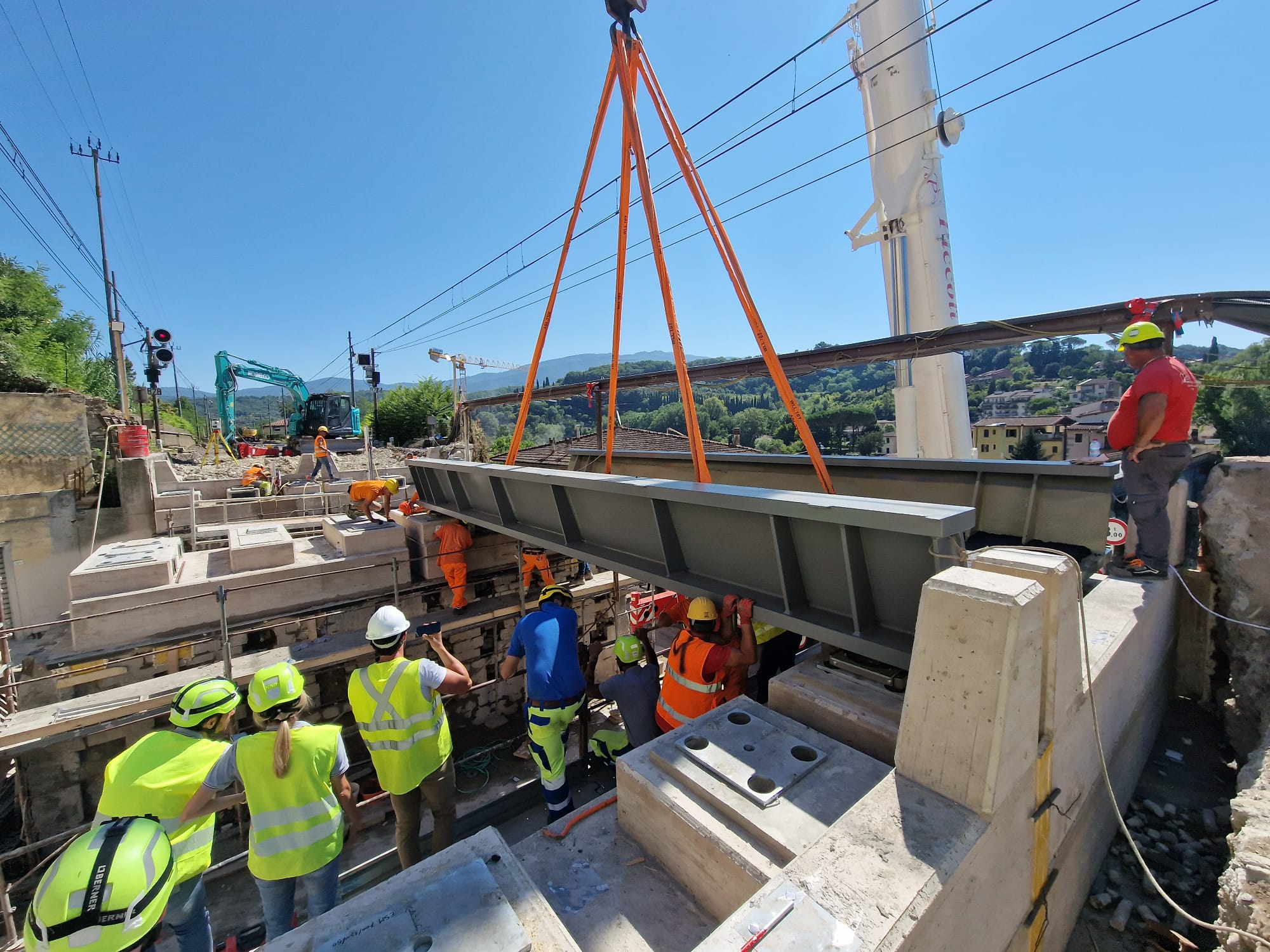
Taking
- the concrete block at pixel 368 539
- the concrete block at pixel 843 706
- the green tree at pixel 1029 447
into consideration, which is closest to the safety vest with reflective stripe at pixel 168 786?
the concrete block at pixel 843 706

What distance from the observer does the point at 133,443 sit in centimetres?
1370

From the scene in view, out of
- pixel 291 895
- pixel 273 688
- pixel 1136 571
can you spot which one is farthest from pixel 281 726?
pixel 1136 571

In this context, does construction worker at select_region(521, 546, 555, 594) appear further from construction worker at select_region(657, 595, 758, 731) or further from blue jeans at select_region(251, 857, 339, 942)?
blue jeans at select_region(251, 857, 339, 942)

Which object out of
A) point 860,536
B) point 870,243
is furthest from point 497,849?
point 870,243

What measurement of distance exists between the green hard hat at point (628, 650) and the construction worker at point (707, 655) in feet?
2.95

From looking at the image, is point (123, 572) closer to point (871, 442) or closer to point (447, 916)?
point (447, 916)

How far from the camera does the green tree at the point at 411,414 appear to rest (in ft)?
158

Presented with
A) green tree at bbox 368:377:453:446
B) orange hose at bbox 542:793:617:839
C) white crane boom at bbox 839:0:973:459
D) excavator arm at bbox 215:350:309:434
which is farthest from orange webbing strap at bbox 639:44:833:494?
green tree at bbox 368:377:453:446

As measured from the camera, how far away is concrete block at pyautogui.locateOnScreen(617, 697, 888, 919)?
2.15 metres

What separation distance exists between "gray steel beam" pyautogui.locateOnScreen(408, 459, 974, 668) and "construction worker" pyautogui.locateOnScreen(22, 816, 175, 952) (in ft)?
10.2

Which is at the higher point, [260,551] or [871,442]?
[260,551]

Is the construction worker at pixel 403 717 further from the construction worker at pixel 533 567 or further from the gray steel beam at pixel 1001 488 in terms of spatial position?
the gray steel beam at pixel 1001 488

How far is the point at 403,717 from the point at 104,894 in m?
1.77

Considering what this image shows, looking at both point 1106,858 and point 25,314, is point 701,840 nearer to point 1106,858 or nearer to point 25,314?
point 1106,858
